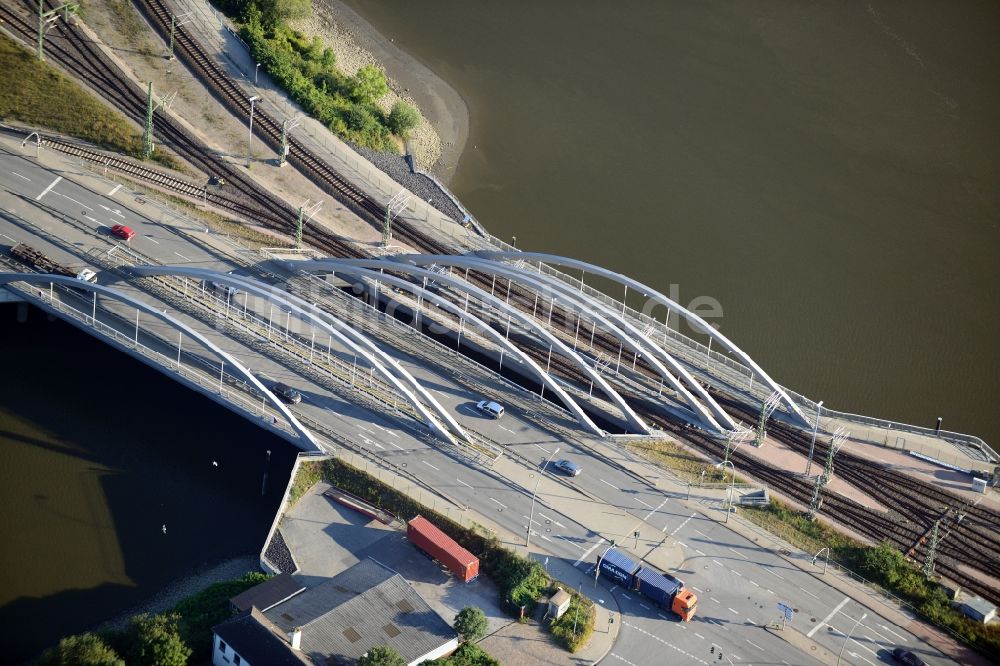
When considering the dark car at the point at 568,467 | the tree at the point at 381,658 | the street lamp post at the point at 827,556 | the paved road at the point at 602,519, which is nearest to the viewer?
the tree at the point at 381,658

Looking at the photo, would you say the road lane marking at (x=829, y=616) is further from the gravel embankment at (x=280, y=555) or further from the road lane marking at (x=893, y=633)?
the gravel embankment at (x=280, y=555)

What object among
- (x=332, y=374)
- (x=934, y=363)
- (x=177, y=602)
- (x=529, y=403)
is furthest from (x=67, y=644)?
(x=934, y=363)

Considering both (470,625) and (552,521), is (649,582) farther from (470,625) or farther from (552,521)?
(470,625)

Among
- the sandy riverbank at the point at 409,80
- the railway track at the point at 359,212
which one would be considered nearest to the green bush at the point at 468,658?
the railway track at the point at 359,212

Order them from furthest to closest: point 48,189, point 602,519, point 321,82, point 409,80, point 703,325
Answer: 1. point 409,80
2. point 321,82
3. point 48,189
4. point 703,325
5. point 602,519

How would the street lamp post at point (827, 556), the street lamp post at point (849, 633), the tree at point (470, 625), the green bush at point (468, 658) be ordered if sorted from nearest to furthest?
the green bush at point (468, 658) → the tree at point (470, 625) → the street lamp post at point (849, 633) → the street lamp post at point (827, 556)

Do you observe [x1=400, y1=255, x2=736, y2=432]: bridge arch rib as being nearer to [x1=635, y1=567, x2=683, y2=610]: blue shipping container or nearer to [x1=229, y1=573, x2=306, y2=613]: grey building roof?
[x1=635, y1=567, x2=683, y2=610]: blue shipping container

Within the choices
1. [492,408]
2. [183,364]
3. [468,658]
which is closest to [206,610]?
[468,658]
